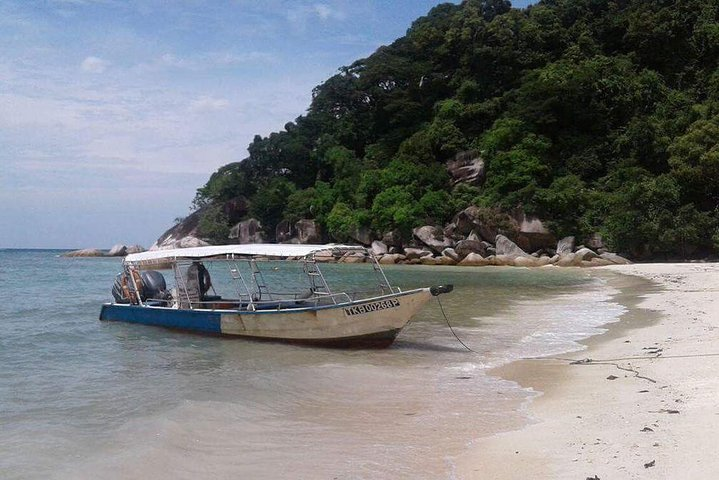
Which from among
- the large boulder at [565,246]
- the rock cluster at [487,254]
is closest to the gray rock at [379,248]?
the rock cluster at [487,254]

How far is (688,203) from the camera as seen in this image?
38.8m

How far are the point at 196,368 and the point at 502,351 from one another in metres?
6.20

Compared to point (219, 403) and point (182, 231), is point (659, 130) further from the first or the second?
point (182, 231)

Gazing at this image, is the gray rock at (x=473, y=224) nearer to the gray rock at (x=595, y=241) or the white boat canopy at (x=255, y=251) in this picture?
the gray rock at (x=595, y=241)

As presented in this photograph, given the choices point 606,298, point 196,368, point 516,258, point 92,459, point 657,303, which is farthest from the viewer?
point 516,258

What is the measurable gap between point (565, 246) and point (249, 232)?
117 ft

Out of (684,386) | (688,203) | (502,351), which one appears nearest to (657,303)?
(502,351)

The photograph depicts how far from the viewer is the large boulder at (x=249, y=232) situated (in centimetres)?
6712

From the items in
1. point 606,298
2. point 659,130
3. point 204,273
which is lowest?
point 606,298

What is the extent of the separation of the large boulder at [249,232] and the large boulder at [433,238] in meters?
22.6

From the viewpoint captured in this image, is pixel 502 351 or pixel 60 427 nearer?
pixel 60 427

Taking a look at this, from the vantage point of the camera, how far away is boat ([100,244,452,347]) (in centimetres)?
1352

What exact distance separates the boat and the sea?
1.34ft

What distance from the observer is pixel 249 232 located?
67438mm
